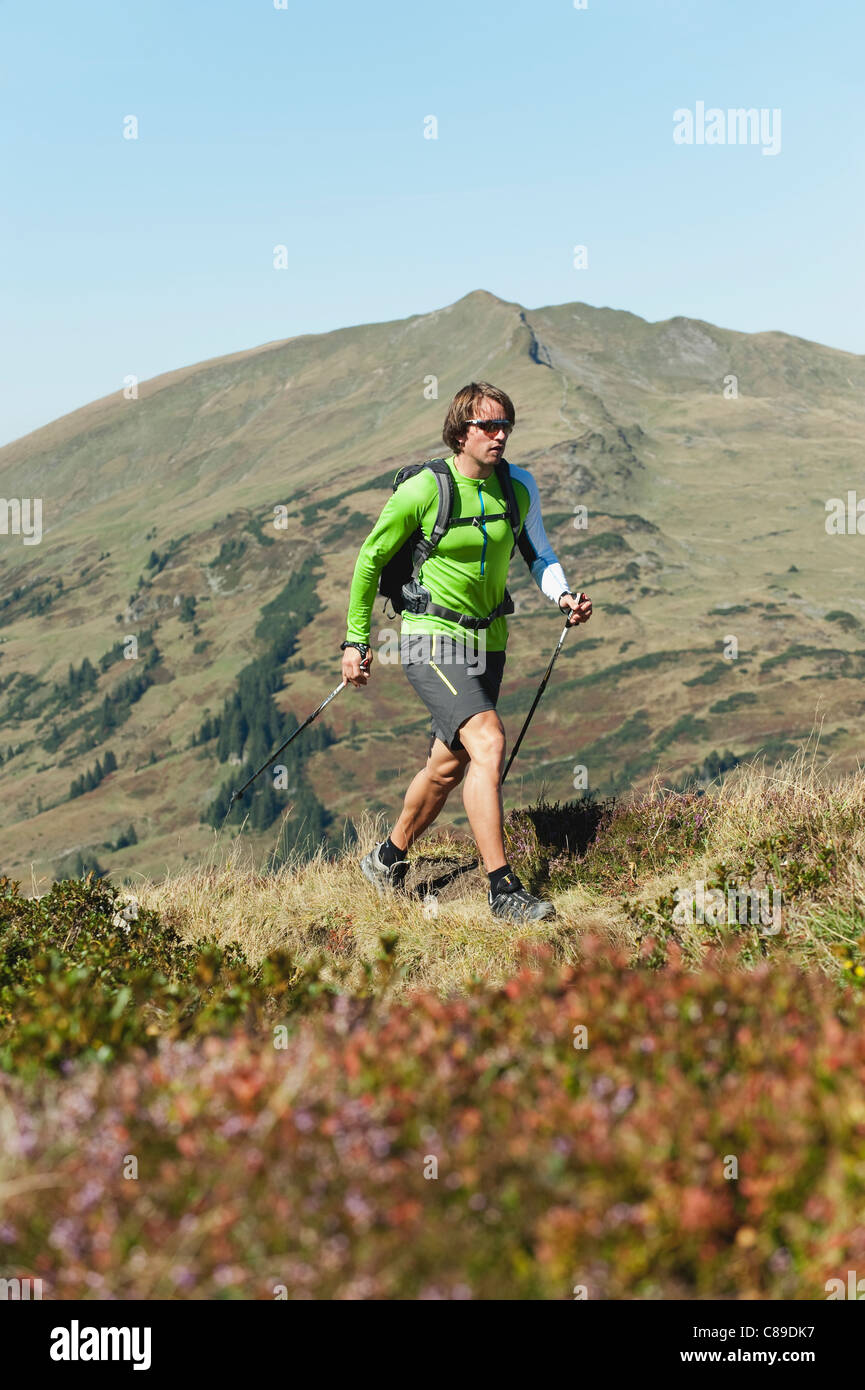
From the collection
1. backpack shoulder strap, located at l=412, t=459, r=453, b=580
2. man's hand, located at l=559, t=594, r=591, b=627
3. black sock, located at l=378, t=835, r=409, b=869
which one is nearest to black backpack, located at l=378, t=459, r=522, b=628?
backpack shoulder strap, located at l=412, t=459, r=453, b=580

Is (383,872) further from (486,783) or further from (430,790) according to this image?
(486,783)

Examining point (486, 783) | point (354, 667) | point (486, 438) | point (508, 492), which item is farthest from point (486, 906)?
point (486, 438)

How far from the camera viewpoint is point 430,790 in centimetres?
675

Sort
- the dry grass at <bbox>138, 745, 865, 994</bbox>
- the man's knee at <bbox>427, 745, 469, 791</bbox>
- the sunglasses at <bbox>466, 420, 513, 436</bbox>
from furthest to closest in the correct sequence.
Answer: the man's knee at <bbox>427, 745, 469, 791</bbox> → the sunglasses at <bbox>466, 420, 513, 436</bbox> → the dry grass at <bbox>138, 745, 865, 994</bbox>

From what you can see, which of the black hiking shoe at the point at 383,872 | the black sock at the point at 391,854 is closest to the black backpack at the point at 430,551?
the black sock at the point at 391,854

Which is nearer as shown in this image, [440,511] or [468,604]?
[440,511]

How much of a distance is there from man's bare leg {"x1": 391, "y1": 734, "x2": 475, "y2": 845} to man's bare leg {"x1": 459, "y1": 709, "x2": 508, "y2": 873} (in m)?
0.23

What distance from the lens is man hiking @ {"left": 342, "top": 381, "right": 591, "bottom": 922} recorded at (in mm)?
6074

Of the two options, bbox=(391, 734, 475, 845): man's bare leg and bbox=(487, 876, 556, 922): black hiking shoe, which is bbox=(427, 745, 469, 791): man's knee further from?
bbox=(487, 876, 556, 922): black hiking shoe

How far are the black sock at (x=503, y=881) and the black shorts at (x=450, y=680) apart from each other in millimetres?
756

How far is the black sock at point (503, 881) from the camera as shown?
6082 millimetres

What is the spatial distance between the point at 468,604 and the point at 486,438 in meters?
0.92
